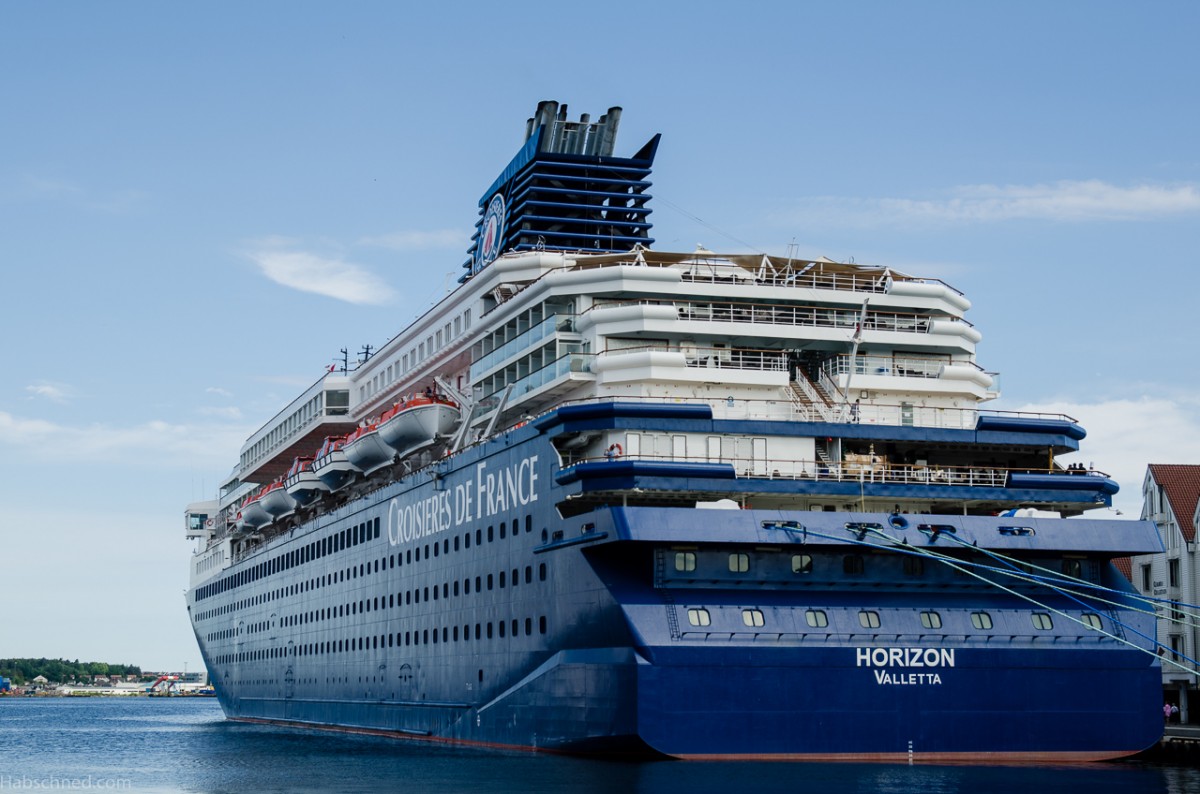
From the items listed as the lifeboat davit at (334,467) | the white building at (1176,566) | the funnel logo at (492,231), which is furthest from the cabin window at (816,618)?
the white building at (1176,566)

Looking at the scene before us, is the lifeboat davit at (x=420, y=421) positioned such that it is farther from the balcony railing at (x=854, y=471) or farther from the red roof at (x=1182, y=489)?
the red roof at (x=1182, y=489)

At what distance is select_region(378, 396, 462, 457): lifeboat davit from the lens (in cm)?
4341

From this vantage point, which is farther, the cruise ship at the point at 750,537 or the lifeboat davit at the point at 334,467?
the lifeboat davit at the point at 334,467

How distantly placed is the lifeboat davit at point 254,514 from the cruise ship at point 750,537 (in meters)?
22.2

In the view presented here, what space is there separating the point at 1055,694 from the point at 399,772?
14.4 meters

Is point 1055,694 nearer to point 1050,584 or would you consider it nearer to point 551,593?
point 1050,584

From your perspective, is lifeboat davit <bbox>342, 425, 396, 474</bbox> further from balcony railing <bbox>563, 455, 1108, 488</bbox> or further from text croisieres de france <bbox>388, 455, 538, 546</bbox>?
balcony railing <bbox>563, 455, 1108, 488</bbox>

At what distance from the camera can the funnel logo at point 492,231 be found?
165 feet

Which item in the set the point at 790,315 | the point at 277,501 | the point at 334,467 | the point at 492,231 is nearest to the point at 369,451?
the point at 334,467

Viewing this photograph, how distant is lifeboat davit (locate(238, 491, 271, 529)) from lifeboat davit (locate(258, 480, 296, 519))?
1.58ft

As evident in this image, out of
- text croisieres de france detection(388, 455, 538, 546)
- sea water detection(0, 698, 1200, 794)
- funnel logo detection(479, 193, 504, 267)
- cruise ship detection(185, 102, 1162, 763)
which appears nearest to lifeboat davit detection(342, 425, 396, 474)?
text croisieres de france detection(388, 455, 538, 546)

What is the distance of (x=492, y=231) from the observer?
51.2m

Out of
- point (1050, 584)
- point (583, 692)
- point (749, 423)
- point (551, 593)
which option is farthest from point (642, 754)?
point (1050, 584)

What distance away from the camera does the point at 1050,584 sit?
31.8m
